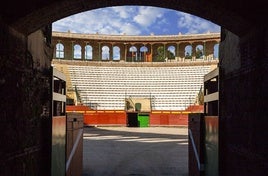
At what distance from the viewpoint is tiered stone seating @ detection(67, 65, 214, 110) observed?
29984 mm

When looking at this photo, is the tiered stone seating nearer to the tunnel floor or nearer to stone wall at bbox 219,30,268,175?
the tunnel floor

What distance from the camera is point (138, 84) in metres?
32.2

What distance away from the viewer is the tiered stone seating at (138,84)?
2998 cm

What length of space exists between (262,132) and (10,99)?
247cm

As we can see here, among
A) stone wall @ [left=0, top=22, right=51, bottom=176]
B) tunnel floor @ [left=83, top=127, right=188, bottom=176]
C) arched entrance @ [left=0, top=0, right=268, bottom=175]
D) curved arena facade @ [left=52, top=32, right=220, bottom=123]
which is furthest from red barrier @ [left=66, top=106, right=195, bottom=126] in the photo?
arched entrance @ [left=0, top=0, right=268, bottom=175]

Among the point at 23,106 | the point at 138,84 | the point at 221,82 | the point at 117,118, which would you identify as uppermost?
the point at 138,84

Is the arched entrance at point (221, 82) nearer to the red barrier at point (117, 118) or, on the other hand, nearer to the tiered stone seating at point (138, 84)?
the red barrier at point (117, 118)

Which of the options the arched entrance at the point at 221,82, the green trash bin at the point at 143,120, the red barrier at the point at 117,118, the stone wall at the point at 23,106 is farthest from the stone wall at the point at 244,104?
the green trash bin at the point at 143,120

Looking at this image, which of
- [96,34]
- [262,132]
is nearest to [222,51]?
[262,132]

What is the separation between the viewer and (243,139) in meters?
4.11

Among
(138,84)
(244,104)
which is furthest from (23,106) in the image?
(138,84)

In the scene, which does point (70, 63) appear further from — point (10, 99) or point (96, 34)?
point (10, 99)

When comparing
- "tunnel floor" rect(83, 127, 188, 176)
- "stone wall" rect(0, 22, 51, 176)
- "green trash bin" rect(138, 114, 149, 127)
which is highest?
"stone wall" rect(0, 22, 51, 176)

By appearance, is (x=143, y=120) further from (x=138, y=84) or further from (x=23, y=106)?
(x=23, y=106)
